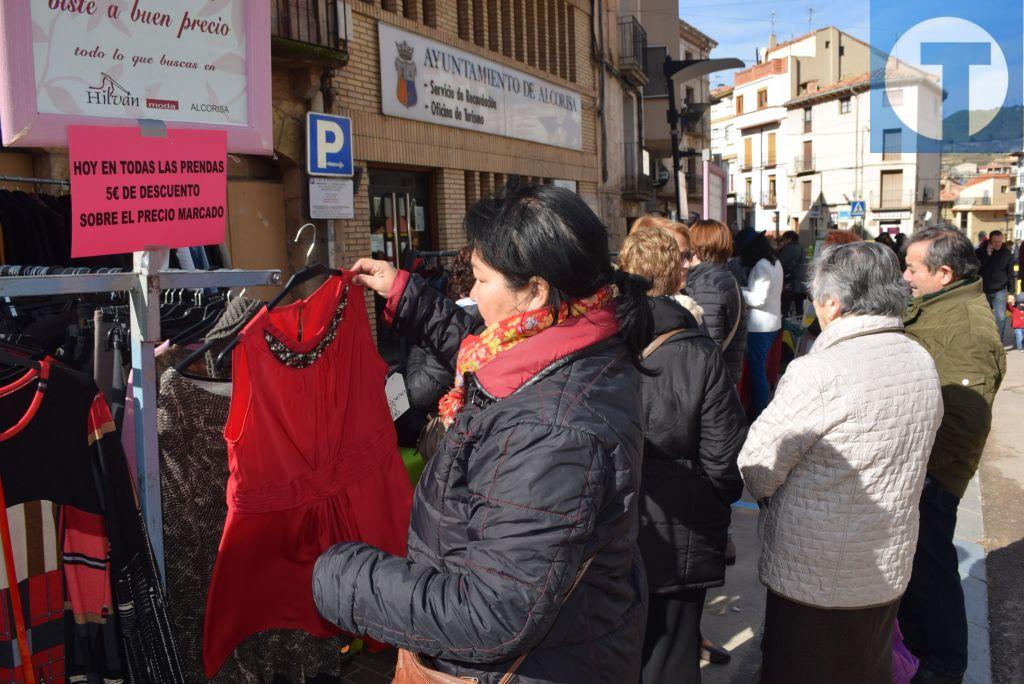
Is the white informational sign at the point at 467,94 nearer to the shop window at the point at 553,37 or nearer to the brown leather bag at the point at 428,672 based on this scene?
the shop window at the point at 553,37

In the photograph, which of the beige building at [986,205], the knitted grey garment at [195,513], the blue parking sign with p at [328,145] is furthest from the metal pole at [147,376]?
the beige building at [986,205]

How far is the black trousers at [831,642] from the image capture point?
99.3 inches

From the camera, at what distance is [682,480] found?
268 cm

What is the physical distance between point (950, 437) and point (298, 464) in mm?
2501

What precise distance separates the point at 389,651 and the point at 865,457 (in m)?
2.06

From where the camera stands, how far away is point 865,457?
2.35 m

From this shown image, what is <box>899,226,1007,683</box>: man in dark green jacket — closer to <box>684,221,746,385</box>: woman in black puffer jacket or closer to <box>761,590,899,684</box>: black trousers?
<box>761,590,899,684</box>: black trousers

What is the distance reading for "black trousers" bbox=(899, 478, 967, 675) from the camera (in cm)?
312

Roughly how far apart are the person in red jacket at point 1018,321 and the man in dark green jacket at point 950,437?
32.7 ft

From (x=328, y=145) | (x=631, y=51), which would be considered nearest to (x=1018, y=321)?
(x=328, y=145)

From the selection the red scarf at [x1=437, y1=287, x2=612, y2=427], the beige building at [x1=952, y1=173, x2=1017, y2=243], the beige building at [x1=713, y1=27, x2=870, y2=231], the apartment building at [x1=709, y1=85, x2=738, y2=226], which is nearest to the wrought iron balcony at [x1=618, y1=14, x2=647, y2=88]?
the red scarf at [x1=437, y1=287, x2=612, y2=427]

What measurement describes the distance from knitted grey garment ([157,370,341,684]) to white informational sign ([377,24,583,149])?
8653mm

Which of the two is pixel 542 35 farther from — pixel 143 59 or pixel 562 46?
pixel 143 59

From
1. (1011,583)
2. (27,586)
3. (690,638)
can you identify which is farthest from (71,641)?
(1011,583)
